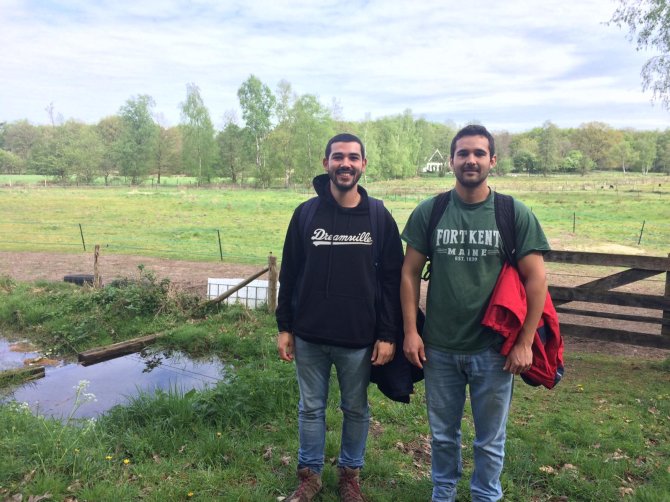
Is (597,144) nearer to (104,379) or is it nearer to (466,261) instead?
(104,379)

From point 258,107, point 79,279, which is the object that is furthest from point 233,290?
point 258,107

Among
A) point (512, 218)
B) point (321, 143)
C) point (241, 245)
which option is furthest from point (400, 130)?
point (512, 218)

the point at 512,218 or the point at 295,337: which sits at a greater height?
the point at 512,218

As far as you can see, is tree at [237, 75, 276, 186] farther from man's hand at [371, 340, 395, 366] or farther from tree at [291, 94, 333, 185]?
man's hand at [371, 340, 395, 366]

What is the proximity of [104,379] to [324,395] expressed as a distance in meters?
4.69

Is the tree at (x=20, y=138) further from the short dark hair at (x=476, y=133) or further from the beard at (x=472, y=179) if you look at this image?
the beard at (x=472, y=179)

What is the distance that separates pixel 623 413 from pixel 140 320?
24.6ft

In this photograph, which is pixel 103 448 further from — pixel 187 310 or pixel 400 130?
pixel 400 130

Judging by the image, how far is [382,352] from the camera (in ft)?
9.99

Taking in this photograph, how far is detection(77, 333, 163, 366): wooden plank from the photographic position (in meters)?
7.27

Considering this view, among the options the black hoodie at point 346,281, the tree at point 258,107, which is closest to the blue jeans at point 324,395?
the black hoodie at point 346,281

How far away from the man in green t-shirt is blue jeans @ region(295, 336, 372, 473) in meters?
0.38

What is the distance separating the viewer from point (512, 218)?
8.92 feet

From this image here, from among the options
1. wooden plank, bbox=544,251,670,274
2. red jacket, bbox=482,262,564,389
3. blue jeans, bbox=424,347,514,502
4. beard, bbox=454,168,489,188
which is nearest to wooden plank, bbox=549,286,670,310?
wooden plank, bbox=544,251,670,274
